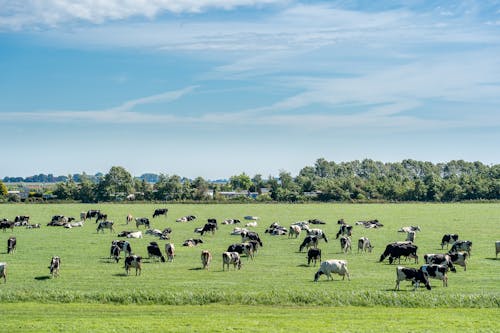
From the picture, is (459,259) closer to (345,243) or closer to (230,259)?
(345,243)

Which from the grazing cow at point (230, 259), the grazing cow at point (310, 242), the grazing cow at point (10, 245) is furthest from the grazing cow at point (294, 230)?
the grazing cow at point (10, 245)

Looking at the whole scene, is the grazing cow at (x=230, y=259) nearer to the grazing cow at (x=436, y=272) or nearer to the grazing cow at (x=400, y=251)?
the grazing cow at (x=400, y=251)

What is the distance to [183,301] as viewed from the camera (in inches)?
885

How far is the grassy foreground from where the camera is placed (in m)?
18.1

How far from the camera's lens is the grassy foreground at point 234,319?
18.1 meters

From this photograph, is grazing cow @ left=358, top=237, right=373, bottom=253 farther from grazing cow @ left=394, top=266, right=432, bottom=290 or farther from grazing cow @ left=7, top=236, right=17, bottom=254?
grazing cow @ left=7, top=236, right=17, bottom=254

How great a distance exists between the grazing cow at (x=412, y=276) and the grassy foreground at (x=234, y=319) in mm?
3137

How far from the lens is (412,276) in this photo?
80.2 ft

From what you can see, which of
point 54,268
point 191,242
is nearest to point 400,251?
point 191,242

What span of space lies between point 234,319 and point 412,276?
9.22 meters

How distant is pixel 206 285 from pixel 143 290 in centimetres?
290

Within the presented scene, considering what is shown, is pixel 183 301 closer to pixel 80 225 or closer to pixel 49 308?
pixel 49 308

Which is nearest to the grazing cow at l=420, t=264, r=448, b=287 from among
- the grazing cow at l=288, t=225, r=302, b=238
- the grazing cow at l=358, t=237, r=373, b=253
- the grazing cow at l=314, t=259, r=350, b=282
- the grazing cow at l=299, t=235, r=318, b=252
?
the grazing cow at l=314, t=259, r=350, b=282

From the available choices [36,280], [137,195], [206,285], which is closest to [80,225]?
[36,280]
